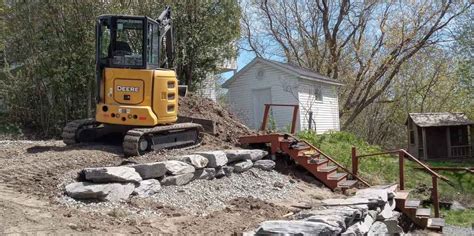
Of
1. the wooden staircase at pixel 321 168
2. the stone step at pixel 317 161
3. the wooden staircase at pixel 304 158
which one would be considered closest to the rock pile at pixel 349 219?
the wooden staircase at pixel 321 168

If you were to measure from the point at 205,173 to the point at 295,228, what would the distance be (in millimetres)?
3933

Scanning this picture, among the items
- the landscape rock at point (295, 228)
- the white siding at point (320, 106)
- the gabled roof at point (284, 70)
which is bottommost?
the landscape rock at point (295, 228)

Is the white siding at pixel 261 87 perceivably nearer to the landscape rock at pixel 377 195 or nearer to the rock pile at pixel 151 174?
the rock pile at pixel 151 174

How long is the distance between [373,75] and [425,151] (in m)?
7.86

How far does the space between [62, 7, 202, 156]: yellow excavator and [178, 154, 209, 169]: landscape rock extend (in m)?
1.02

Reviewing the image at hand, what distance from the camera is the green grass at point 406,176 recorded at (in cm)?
1406

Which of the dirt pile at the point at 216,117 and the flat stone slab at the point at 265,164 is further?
the dirt pile at the point at 216,117

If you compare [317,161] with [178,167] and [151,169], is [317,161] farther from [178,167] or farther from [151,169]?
[151,169]

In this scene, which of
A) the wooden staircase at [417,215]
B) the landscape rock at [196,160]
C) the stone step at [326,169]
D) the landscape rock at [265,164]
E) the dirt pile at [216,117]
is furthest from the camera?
the dirt pile at [216,117]

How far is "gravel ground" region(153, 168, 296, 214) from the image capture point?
8.41m

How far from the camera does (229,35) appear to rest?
19703mm

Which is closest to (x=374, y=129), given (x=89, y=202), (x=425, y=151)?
(x=425, y=151)

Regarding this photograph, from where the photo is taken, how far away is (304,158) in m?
12.4

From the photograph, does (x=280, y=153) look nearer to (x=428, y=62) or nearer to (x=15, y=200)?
(x=15, y=200)
